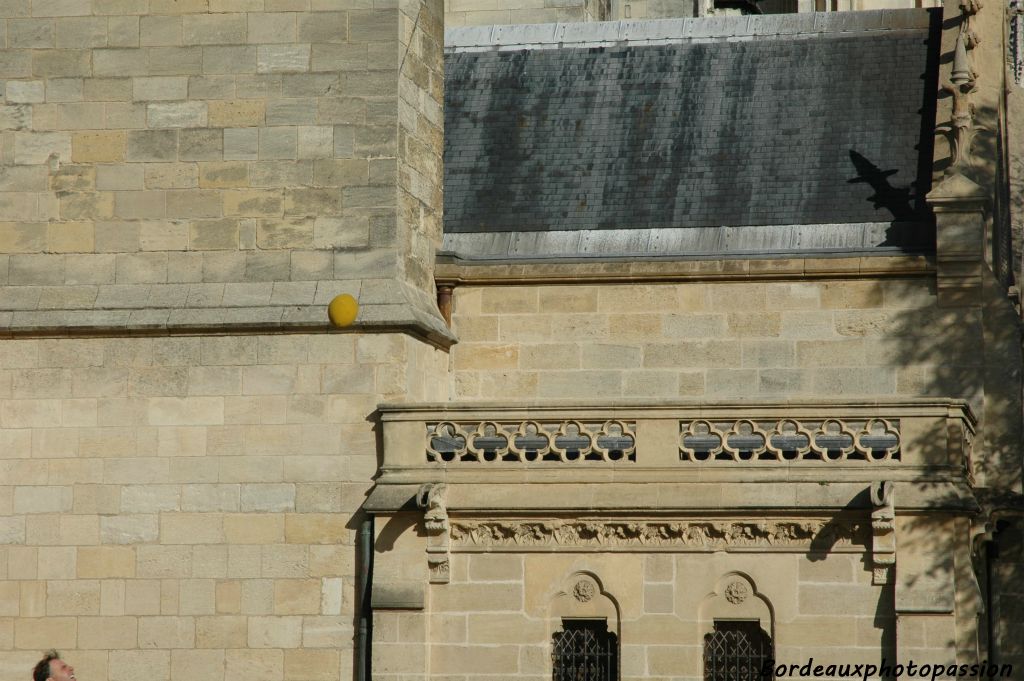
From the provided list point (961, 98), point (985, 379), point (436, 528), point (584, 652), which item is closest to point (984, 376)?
point (985, 379)

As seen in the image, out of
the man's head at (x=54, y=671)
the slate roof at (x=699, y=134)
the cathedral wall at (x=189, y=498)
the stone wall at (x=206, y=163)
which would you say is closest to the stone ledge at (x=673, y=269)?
the slate roof at (x=699, y=134)

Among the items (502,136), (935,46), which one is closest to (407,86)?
(502,136)

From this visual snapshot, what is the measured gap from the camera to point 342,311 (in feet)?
53.3

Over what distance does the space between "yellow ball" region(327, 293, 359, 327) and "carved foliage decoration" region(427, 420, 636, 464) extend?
1132 millimetres

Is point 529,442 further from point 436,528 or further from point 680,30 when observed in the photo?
point 680,30

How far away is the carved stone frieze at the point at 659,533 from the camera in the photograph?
50.0 feet

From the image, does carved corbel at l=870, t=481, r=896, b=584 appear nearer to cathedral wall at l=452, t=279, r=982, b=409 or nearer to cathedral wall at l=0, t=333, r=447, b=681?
cathedral wall at l=452, t=279, r=982, b=409

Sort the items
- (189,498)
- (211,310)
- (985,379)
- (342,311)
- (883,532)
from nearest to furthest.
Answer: (883,532) < (342,311) < (189,498) < (211,310) < (985,379)

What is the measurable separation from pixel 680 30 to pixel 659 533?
696 centimetres

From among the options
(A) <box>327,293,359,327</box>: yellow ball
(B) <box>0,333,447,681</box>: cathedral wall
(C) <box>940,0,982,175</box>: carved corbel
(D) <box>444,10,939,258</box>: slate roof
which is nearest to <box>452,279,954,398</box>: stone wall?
(D) <box>444,10,939,258</box>: slate roof

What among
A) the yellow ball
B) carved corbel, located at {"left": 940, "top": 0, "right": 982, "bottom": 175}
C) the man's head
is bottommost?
the man's head

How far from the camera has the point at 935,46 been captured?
63.7ft

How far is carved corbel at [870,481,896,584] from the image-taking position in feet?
48.6

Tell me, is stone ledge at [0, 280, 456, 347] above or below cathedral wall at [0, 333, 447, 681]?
above
